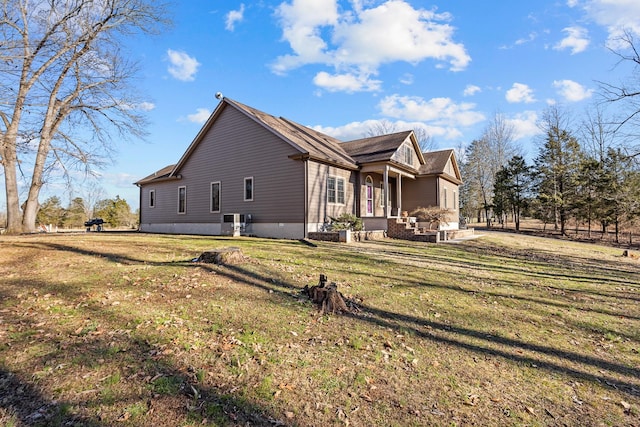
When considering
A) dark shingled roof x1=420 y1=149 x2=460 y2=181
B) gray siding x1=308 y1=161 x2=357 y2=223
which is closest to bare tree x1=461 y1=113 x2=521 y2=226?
dark shingled roof x1=420 y1=149 x2=460 y2=181

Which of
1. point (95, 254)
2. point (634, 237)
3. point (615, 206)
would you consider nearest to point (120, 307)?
point (95, 254)

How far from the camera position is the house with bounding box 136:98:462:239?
15.2m

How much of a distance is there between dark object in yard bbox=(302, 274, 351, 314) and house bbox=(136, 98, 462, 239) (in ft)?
29.9

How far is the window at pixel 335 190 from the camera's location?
16.1 m

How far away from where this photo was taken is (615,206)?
22422 millimetres

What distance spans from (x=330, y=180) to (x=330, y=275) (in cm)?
949

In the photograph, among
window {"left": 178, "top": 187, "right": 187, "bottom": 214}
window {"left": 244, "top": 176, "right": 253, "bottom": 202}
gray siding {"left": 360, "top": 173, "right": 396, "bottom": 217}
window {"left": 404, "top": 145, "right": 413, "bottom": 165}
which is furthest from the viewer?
window {"left": 404, "top": 145, "right": 413, "bottom": 165}

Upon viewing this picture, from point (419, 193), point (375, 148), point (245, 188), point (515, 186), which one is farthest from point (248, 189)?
point (515, 186)

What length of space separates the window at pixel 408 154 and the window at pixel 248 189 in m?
9.41

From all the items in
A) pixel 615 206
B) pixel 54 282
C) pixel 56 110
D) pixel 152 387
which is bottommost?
pixel 152 387

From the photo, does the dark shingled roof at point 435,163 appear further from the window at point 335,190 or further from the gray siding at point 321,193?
the window at point 335,190

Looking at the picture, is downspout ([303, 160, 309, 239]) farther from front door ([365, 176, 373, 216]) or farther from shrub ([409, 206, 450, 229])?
shrub ([409, 206, 450, 229])

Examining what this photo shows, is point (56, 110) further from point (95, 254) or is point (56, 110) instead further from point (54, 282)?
point (54, 282)

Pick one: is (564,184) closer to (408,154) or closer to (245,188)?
(408,154)
